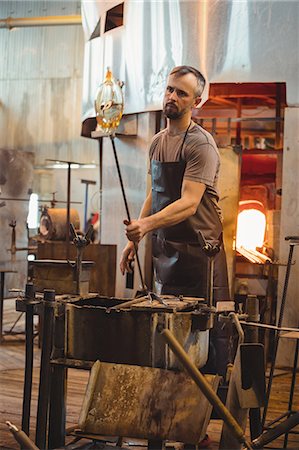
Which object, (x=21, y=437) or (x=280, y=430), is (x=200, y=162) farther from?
(x=21, y=437)

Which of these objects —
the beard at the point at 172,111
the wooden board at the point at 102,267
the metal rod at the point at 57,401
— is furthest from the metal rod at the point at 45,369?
the wooden board at the point at 102,267

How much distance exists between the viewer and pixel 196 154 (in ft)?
13.8

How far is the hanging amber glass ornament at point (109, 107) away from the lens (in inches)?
184

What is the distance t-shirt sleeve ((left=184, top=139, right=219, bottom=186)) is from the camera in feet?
13.6

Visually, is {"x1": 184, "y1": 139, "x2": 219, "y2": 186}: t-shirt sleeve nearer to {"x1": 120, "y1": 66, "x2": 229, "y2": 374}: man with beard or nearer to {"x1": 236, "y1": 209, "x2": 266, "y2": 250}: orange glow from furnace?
{"x1": 120, "y1": 66, "x2": 229, "y2": 374}: man with beard

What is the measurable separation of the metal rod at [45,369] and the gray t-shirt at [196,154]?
1.13m

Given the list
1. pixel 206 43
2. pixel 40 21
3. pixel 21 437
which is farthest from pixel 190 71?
pixel 40 21

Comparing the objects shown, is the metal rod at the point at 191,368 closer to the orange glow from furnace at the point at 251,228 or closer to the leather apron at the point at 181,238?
the leather apron at the point at 181,238

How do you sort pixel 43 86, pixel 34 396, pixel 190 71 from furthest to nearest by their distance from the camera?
pixel 43 86 → pixel 34 396 → pixel 190 71

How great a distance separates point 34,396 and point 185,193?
7.60ft

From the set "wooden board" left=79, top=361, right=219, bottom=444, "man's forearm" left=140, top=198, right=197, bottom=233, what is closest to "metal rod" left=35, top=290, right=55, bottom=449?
"wooden board" left=79, top=361, right=219, bottom=444

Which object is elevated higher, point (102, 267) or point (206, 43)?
point (206, 43)

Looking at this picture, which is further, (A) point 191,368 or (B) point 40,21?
(B) point 40,21

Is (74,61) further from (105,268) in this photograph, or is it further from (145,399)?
(145,399)
